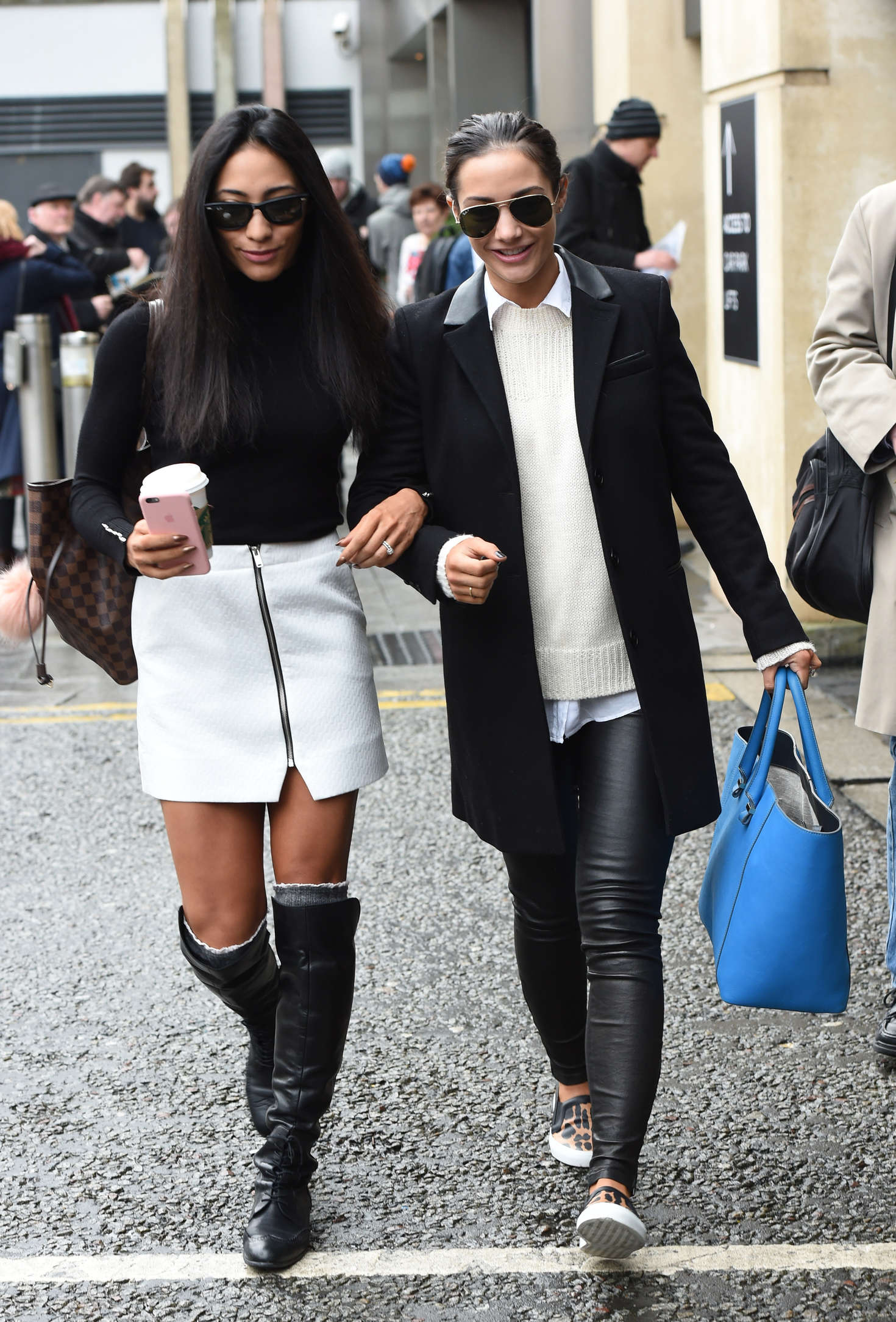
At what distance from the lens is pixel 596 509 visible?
111 inches

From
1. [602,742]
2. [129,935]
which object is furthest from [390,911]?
[602,742]

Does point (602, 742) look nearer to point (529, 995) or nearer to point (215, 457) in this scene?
point (529, 995)

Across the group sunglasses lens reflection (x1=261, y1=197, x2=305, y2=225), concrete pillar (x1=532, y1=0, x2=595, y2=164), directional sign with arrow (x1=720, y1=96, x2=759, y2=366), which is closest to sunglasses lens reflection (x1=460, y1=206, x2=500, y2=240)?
sunglasses lens reflection (x1=261, y1=197, x2=305, y2=225)

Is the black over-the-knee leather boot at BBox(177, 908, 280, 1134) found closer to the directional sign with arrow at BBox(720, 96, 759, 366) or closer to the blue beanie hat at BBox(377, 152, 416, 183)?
the directional sign with arrow at BBox(720, 96, 759, 366)

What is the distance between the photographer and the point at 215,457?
2920 millimetres

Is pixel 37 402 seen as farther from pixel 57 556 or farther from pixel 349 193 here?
pixel 57 556

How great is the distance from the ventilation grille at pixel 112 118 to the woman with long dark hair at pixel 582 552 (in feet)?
77.9

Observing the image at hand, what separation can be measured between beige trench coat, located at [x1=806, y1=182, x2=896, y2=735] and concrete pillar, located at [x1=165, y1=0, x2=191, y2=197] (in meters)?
22.9

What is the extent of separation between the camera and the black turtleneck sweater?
292 centimetres

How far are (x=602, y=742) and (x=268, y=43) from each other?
79.6 ft

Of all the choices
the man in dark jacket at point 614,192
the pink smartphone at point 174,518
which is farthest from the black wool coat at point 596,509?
the man in dark jacket at point 614,192

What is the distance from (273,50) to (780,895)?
80.3 ft

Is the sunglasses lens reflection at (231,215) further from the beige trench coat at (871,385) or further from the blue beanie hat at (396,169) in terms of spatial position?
the blue beanie hat at (396,169)

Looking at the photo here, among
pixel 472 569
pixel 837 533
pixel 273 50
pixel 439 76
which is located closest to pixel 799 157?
pixel 837 533
